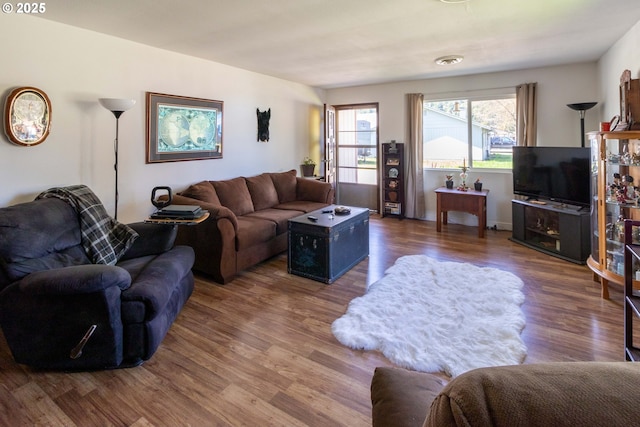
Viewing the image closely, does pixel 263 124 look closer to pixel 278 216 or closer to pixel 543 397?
pixel 278 216

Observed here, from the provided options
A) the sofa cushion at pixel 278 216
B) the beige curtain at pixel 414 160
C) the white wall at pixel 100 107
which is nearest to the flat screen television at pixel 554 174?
the beige curtain at pixel 414 160

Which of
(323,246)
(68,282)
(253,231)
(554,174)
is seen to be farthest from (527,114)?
(68,282)

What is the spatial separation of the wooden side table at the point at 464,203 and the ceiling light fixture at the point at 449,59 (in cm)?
185

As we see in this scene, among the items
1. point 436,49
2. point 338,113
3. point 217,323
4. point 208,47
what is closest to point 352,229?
point 217,323

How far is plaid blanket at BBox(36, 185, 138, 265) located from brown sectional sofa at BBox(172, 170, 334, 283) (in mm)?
764

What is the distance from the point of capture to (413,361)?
2109 mm

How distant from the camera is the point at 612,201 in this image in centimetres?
295

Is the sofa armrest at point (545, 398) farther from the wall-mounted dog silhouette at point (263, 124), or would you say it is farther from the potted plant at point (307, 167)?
the potted plant at point (307, 167)

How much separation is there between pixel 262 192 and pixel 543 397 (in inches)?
176

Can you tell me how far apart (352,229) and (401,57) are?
2251 millimetres

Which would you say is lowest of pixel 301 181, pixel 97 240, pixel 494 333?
pixel 494 333

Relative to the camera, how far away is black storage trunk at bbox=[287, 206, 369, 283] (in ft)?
11.1

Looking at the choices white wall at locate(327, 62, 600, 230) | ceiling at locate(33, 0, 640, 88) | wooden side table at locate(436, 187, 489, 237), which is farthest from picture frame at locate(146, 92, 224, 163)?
wooden side table at locate(436, 187, 489, 237)

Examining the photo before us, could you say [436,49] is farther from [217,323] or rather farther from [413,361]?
[217,323]
